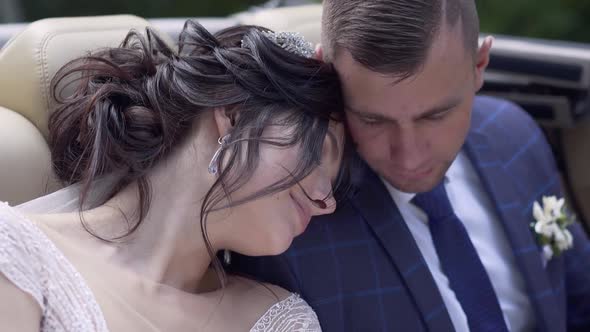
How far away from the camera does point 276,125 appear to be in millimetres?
1705

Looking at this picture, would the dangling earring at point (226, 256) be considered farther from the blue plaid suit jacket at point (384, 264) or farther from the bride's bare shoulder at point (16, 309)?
the bride's bare shoulder at point (16, 309)

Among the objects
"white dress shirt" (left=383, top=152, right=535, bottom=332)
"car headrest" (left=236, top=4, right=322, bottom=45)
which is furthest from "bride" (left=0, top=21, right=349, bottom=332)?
"car headrest" (left=236, top=4, right=322, bottom=45)

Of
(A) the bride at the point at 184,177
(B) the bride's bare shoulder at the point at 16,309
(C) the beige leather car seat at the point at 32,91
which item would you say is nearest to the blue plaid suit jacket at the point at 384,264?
(A) the bride at the point at 184,177

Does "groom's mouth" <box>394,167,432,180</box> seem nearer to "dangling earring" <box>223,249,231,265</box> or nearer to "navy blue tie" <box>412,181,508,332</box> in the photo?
"navy blue tie" <box>412,181,508,332</box>

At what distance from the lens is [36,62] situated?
6.23 ft

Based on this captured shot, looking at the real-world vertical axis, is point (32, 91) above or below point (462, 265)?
above

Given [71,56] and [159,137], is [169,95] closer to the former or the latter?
[159,137]

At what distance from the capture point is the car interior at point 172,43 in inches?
72.6

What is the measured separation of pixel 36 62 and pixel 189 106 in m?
0.39

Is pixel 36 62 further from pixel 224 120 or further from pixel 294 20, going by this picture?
pixel 294 20

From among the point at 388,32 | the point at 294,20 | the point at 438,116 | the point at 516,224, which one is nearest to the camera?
the point at 388,32

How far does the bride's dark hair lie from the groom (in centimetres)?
12

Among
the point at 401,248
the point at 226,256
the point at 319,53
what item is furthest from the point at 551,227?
the point at 226,256

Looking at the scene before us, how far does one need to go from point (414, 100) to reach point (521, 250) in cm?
58
